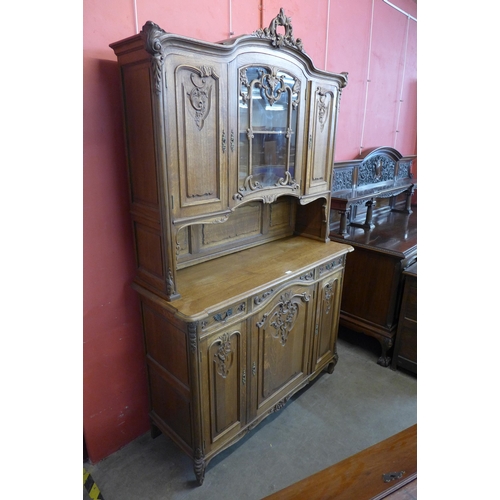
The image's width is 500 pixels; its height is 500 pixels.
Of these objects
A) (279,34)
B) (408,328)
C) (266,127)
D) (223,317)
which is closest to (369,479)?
(223,317)

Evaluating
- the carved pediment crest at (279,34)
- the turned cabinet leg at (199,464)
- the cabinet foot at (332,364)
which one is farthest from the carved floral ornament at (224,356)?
the carved pediment crest at (279,34)

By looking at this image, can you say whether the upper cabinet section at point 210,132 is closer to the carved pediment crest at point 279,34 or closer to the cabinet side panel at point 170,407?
the carved pediment crest at point 279,34

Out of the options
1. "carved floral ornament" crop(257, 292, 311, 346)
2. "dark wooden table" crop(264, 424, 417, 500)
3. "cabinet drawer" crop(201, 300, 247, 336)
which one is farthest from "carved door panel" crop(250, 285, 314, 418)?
"dark wooden table" crop(264, 424, 417, 500)

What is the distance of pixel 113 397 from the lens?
6.31 feet

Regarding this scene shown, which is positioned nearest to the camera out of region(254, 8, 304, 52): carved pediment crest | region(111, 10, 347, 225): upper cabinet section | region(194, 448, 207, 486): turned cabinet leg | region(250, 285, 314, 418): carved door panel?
region(111, 10, 347, 225): upper cabinet section

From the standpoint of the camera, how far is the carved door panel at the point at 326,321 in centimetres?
229

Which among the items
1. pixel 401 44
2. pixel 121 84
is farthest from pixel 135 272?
pixel 401 44

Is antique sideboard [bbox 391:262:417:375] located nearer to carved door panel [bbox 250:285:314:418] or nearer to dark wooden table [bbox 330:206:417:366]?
dark wooden table [bbox 330:206:417:366]

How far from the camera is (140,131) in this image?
1.47m

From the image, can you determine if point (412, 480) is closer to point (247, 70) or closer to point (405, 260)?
point (247, 70)

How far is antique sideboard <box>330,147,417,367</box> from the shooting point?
263 cm

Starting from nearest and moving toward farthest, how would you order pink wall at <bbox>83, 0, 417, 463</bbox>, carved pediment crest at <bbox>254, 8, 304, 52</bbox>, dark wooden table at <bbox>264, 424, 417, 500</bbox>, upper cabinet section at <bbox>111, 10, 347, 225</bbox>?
1. dark wooden table at <bbox>264, 424, 417, 500</bbox>
2. upper cabinet section at <bbox>111, 10, 347, 225</bbox>
3. pink wall at <bbox>83, 0, 417, 463</bbox>
4. carved pediment crest at <bbox>254, 8, 304, 52</bbox>

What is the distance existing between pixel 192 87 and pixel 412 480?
4.79 feet

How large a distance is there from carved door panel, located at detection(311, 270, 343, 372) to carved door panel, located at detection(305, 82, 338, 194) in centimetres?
62
